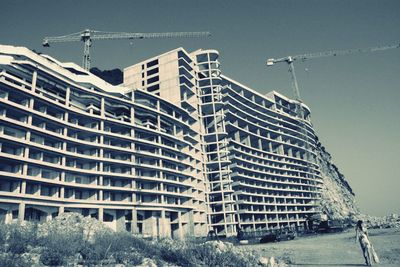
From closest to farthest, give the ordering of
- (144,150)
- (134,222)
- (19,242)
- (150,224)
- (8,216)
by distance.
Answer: (19,242) → (8,216) → (134,222) → (150,224) → (144,150)

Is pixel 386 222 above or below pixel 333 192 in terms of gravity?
below

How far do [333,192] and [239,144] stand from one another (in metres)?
72.4

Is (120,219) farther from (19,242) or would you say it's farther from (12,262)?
(12,262)

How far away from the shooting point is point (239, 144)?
290ft

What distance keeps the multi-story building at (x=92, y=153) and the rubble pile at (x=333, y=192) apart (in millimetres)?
70636

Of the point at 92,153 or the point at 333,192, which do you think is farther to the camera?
the point at 333,192

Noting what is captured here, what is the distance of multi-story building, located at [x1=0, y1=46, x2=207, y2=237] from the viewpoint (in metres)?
44.0

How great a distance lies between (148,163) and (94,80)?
19.2m

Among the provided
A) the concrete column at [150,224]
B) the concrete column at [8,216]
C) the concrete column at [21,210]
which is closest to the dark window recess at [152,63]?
the concrete column at [150,224]

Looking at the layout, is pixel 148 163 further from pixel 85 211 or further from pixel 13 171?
pixel 13 171

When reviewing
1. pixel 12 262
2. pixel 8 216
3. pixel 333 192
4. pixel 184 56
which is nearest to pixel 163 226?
pixel 8 216

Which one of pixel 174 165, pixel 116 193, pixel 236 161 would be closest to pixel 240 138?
pixel 236 161

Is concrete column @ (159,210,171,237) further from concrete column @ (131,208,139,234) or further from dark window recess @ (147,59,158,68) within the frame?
dark window recess @ (147,59,158,68)

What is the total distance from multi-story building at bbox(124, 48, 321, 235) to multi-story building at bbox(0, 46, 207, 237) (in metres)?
6.10
